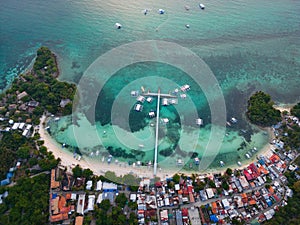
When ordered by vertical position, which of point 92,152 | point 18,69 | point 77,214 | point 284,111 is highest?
point 18,69

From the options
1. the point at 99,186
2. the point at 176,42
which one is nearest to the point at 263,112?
the point at 176,42

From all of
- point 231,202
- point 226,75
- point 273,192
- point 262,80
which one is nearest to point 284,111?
point 262,80

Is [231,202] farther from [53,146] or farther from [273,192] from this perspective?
[53,146]

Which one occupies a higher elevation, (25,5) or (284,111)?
(25,5)

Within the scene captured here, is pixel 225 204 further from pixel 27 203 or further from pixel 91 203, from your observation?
pixel 27 203

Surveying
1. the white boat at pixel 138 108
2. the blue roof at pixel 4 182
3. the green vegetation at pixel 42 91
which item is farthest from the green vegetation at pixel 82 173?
the white boat at pixel 138 108

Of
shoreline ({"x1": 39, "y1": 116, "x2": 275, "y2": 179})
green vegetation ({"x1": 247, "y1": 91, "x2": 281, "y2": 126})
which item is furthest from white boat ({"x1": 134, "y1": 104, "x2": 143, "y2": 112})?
green vegetation ({"x1": 247, "y1": 91, "x2": 281, "y2": 126})

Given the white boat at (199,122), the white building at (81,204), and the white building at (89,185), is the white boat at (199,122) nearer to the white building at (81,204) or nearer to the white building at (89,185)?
the white building at (89,185)
